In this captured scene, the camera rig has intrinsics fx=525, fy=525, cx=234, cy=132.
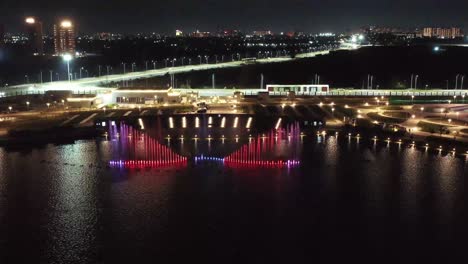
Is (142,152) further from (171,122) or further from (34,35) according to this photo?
(34,35)

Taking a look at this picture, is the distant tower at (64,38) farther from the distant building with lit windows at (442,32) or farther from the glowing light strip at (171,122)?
the distant building with lit windows at (442,32)

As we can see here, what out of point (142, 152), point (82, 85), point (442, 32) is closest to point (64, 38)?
point (82, 85)

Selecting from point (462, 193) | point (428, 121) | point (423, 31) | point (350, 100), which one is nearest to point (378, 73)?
point (350, 100)

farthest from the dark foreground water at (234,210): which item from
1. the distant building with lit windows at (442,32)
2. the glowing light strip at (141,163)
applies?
the distant building with lit windows at (442,32)

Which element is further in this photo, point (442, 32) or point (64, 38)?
point (442, 32)

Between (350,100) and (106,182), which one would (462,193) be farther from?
(350,100)

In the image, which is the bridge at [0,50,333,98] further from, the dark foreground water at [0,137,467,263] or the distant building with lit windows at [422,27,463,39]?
the distant building with lit windows at [422,27,463,39]

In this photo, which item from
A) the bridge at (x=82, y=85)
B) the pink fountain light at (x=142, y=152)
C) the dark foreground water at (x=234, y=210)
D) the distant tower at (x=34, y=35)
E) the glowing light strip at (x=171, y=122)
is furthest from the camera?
the distant tower at (x=34, y=35)
